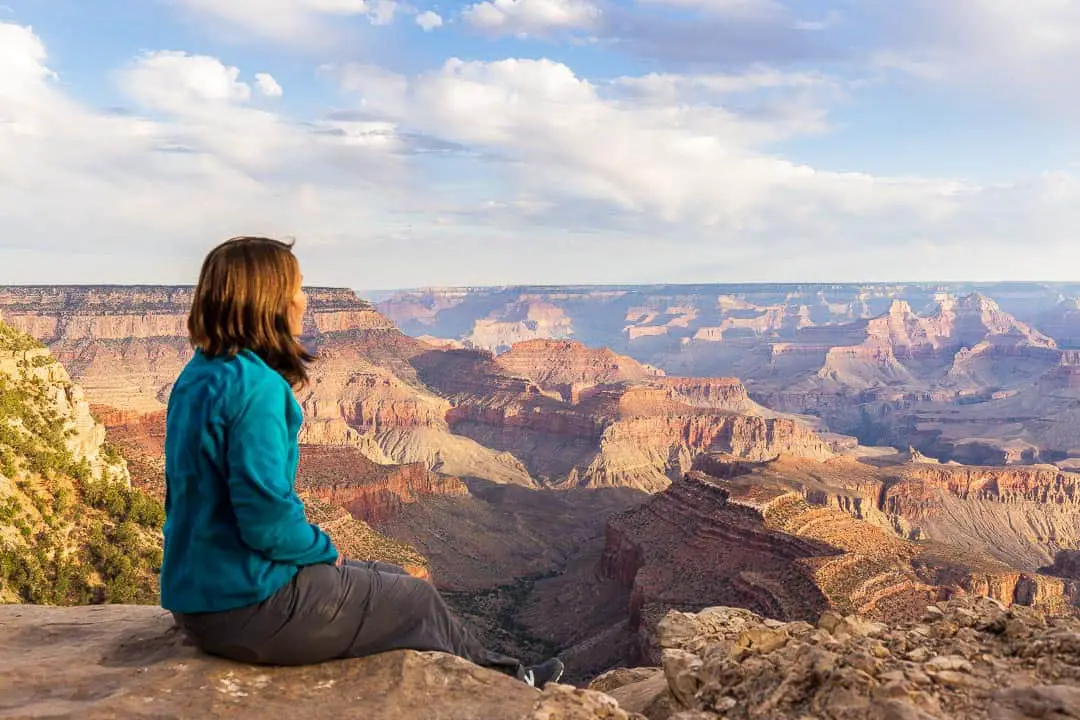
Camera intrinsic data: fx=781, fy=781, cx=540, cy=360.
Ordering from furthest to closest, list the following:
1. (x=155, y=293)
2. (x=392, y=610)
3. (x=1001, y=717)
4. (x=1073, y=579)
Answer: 1. (x=155, y=293)
2. (x=1073, y=579)
3. (x=392, y=610)
4. (x=1001, y=717)

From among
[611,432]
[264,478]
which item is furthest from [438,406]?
[264,478]

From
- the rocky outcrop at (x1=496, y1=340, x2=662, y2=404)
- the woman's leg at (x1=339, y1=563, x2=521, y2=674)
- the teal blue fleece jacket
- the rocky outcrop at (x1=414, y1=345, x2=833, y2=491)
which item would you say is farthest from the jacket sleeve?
the rocky outcrop at (x1=496, y1=340, x2=662, y2=404)

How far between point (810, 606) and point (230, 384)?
30.6 metres

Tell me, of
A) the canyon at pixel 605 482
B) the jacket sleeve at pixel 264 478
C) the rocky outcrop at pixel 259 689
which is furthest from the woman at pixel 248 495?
the canyon at pixel 605 482

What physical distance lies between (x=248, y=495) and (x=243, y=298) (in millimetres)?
1473

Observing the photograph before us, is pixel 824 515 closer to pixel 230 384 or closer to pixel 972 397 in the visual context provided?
pixel 230 384

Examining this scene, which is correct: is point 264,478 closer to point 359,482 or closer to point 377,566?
point 377,566

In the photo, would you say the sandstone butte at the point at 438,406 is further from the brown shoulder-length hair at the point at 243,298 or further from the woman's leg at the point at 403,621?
the brown shoulder-length hair at the point at 243,298

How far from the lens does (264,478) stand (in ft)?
18.4

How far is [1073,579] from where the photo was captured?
4831cm

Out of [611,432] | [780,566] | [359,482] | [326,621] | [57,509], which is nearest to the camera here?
[326,621]

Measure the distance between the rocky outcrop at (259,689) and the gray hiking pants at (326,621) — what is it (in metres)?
0.14

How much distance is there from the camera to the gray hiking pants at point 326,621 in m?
5.89

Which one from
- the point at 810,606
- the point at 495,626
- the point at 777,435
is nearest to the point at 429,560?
the point at 495,626
